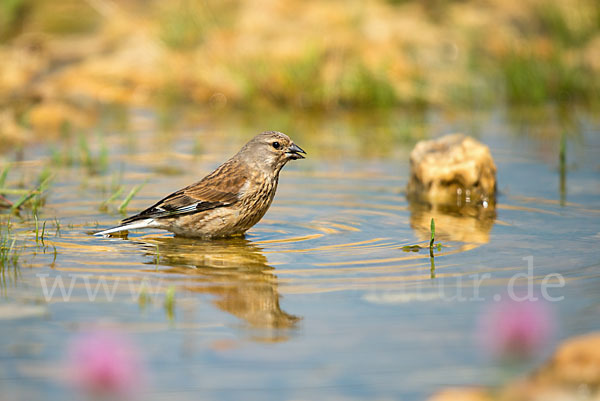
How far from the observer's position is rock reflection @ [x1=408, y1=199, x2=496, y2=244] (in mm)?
6473

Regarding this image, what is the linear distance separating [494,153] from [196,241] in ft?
14.7

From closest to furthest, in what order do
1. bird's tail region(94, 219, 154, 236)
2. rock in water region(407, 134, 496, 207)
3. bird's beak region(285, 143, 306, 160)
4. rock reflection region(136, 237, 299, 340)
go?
rock reflection region(136, 237, 299, 340)
bird's tail region(94, 219, 154, 236)
bird's beak region(285, 143, 306, 160)
rock in water region(407, 134, 496, 207)

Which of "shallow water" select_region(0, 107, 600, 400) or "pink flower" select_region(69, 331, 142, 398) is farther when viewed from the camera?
"shallow water" select_region(0, 107, 600, 400)

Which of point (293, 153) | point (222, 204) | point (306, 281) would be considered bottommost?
point (306, 281)

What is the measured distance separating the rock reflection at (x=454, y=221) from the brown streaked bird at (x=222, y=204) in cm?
117

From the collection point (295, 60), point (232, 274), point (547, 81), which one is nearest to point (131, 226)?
point (232, 274)

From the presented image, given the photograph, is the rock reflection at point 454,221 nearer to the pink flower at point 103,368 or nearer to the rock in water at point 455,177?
the rock in water at point 455,177

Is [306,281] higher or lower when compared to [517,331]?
lower

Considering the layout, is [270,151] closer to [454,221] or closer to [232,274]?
[454,221]

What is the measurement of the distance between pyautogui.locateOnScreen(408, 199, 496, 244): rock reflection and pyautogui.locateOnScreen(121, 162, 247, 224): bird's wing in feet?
4.47

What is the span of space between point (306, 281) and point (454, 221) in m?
2.19

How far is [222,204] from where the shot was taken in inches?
260

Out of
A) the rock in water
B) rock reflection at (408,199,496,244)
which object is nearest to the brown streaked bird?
rock reflection at (408,199,496,244)

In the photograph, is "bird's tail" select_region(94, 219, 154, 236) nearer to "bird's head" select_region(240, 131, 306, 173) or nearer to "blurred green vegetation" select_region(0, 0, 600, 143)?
"bird's head" select_region(240, 131, 306, 173)
